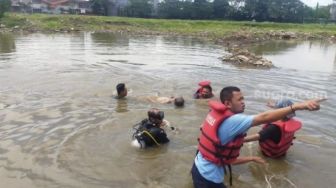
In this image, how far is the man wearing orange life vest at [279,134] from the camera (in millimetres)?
7590

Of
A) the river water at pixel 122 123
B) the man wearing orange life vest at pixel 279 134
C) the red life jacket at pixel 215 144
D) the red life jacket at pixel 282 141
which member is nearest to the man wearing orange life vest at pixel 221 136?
the red life jacket at pixel 215 144

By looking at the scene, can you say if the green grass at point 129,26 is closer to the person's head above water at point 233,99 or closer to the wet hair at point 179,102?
the wet hair at point 179,102

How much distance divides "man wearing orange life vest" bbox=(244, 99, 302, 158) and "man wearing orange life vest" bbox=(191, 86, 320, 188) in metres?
2.31

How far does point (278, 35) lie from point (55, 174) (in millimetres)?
44408

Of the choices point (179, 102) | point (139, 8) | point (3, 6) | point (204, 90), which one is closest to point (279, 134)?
point (179, 102)

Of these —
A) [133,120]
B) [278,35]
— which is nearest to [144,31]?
[278,35]

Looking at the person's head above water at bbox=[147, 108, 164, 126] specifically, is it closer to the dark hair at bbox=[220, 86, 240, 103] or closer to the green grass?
the dark hair at bbox=[220, 86, 240, 103]

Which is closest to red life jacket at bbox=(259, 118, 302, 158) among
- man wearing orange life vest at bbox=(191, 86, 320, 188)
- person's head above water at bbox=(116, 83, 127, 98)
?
man wearing orange life vest at bbox=(191, 86, 320, 188)

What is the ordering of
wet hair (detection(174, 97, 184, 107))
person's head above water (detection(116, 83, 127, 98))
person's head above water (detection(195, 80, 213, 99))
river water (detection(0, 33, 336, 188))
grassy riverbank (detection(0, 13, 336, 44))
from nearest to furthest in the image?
river water (detection(0, 33, 336, 188)) → wet hair (detection(174, 97, 184, 107)) → person's head above water (detection(195, 80, 213, 99)) → person's head above water (detection(116, 83, 127, 98)) → grassy riverbank (detection(0, 13, 336, 44))

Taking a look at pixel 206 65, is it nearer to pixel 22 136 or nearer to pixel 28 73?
pixel 28 73

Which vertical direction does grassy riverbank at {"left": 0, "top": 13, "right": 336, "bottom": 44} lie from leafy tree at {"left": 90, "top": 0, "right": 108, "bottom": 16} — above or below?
below

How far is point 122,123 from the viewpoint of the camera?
10523 millimetres

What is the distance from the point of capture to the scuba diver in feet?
27.7

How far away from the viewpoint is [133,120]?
10.8 metres
